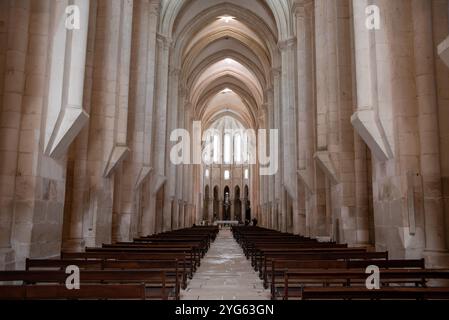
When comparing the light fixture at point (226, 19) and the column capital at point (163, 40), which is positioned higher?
the light fixture at point (226, 19)

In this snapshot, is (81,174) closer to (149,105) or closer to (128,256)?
(128,256)

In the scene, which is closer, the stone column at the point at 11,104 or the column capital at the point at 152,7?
the stone column at the point at 11,104

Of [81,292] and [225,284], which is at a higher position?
[81,292]

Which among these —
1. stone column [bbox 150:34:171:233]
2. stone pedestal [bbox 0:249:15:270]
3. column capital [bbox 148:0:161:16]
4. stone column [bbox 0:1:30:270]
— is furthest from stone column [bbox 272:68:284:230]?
stone pedestal [bbox 0:249:15:270]

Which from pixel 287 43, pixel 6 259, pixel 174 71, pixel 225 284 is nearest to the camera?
pixel 6 259

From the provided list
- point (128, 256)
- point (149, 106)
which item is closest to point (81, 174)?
point (128, 256)

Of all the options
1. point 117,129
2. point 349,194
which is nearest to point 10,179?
point 117,129

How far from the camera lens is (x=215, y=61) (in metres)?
40.4

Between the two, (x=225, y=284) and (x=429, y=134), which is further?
(x=225, y=284)

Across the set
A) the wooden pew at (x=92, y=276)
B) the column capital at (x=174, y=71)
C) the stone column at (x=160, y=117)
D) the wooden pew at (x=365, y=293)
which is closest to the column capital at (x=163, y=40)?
→ the stone column at (x=160, y=117)

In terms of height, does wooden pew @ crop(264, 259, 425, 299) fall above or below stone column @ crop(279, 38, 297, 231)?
below

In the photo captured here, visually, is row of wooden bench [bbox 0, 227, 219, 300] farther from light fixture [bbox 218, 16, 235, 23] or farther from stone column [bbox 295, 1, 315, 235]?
light fixture [bbox 218, 16, 235, 23]

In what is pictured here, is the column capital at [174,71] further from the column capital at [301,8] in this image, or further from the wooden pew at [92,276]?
the wooden pew at [92,276]
